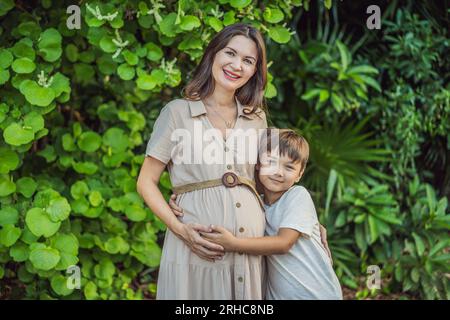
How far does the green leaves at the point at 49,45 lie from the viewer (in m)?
3.51

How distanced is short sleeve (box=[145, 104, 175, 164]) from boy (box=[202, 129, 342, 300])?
403mm

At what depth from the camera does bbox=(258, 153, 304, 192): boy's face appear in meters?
2.62

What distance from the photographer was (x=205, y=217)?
2555 mm

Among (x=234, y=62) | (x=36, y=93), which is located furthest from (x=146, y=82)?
(x=234, y=62)

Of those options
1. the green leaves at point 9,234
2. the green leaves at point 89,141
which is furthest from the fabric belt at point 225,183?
the green leaves at point 89,141

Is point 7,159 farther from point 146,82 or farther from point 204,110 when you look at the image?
point 204,110

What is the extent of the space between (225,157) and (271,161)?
20 centimetres

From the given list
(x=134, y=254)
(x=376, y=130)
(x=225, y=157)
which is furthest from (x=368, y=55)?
(x=225, y=157)

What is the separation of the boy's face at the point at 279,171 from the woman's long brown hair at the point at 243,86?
0.26m

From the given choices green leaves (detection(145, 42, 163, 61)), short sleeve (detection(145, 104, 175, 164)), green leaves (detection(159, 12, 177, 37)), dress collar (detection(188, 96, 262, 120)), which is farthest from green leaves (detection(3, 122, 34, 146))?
dress collar (detection(188, 96, 262, 120))

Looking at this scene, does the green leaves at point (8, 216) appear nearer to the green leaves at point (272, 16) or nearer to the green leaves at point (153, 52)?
the green leaves at point (153, 52)

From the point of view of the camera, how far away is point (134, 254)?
4129mm

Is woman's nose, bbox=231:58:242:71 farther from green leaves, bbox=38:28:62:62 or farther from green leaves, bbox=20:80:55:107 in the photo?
green leaves, bbox=38:28:62:62

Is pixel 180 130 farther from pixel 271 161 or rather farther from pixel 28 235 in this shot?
pixel 28 235
